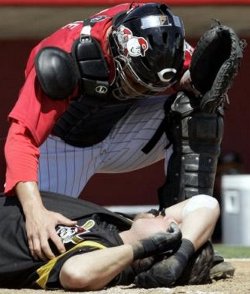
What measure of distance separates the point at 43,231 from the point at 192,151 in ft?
3.92

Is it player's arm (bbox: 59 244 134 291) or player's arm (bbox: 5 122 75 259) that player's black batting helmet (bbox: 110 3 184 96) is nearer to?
player's arm (bbox: 5 122 75 259)

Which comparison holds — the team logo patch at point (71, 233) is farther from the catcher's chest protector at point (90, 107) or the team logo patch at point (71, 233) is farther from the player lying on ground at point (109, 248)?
the catcher's chest protector at point (90, 107)

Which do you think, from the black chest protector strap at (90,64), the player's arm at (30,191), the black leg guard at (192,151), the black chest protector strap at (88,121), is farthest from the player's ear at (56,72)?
the black leg guard at (192,151)

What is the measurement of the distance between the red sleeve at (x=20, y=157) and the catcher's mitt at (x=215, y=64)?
3.47 ft

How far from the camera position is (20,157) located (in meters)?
5.17

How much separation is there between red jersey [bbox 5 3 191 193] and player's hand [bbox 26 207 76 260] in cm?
21

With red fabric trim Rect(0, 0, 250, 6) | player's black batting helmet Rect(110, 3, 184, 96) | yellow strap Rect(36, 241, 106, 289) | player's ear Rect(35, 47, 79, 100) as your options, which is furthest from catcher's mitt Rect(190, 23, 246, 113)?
red fabric trim Rect(0, 0, 250, 6)

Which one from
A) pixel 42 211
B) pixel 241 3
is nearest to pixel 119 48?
pixel 42 211

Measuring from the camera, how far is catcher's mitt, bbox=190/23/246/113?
5.71 m

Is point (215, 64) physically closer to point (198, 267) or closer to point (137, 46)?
point (137, 46)

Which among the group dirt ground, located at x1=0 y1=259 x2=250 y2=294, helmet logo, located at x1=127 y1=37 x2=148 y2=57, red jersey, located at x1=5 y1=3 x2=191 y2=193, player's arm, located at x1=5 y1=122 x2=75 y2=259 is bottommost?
dirt ground, located at x1=0 y1=259 x2=250 y2=294

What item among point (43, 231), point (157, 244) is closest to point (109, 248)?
point (157, 244)

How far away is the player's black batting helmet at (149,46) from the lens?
538 cm

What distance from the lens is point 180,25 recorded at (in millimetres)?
5562
